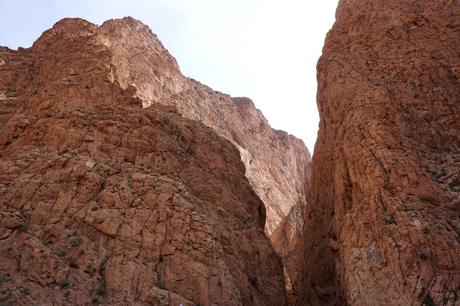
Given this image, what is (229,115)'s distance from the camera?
6875cm

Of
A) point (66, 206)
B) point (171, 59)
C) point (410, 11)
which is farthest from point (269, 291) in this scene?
point (171, 59)

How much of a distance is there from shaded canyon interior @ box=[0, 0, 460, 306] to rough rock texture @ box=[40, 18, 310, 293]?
6653 mm

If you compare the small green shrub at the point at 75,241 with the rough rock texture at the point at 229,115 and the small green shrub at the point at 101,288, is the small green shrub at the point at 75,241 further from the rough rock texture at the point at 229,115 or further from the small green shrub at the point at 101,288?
the rough rock texture at the point at 229,115

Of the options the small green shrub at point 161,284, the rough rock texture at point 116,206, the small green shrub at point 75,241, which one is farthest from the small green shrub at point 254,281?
the small green shrub at point 75,241

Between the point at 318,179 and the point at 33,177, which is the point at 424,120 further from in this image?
the point at 33,177

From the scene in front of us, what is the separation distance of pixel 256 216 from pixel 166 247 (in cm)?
1074

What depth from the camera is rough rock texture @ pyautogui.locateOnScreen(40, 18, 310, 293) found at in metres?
47.0

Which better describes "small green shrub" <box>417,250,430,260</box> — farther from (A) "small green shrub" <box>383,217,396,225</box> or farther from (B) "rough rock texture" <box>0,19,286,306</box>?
(B) "rough rock texture" <box>0,19,286,306</box>

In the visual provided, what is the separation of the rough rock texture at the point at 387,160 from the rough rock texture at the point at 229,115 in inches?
430

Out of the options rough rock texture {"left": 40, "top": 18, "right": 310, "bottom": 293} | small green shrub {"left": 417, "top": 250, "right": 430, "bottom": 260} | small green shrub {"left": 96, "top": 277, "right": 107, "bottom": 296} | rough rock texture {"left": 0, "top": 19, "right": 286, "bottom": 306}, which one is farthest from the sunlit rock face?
small green shrub {"left": 417, "top": 250, "right": 430, "bottom": 260}

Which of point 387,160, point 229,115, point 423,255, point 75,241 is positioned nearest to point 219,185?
point 387,160

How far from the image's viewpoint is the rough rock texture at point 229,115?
154ft

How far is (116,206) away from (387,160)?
14425mm

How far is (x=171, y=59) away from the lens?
60344 mm
